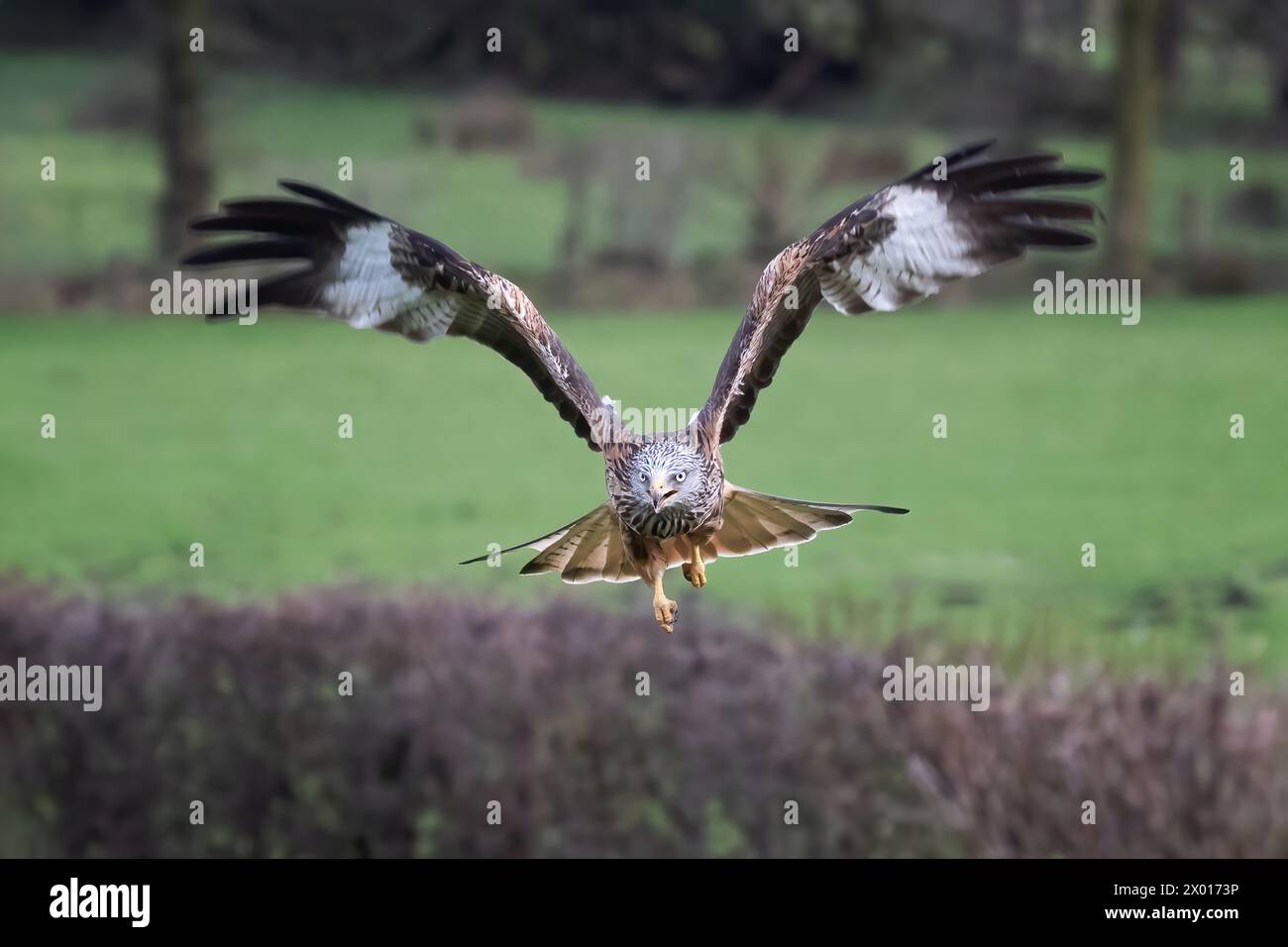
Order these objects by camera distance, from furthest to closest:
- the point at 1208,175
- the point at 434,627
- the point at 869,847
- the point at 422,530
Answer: the point at 1208,175, the point at 422,530, the point at 434,627, the point at 869,847

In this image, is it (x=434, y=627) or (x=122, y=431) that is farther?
(x=122, y=431)

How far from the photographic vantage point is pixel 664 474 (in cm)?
304

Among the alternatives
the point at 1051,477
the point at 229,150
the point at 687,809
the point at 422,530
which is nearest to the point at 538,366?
the point at 687,809

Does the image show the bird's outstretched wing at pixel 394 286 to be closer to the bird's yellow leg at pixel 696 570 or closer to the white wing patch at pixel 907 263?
the bird's yellow leg at pixel 696 570

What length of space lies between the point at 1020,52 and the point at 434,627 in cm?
715

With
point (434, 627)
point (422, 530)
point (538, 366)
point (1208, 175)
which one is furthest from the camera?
point (1208, 175)

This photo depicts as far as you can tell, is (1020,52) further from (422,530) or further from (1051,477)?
(422,530)

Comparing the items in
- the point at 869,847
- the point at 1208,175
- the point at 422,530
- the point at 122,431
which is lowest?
the point at 869,847

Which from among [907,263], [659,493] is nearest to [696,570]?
[659,493]

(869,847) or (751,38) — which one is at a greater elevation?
(751,38)

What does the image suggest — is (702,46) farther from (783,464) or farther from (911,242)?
(911,242)

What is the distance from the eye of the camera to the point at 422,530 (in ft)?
23.5

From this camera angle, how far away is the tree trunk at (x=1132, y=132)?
974 centimetres

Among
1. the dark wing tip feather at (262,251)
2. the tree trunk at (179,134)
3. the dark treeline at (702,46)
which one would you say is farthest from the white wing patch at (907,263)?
the dark treeline at (702,46)
